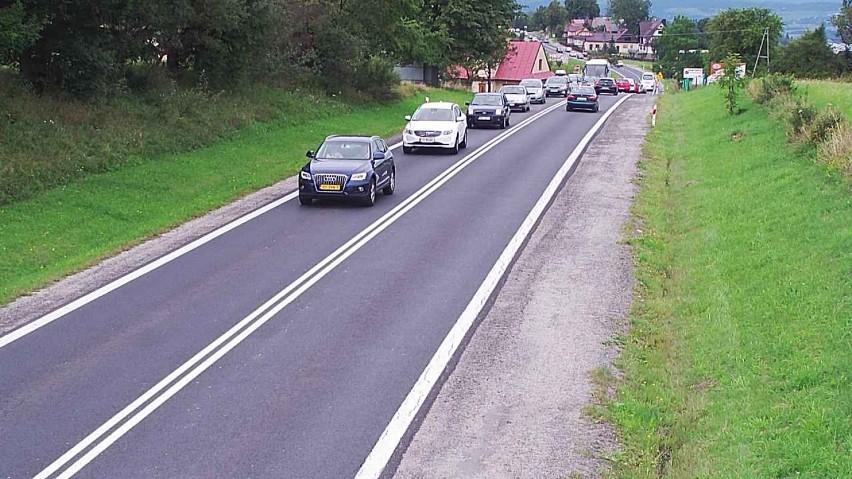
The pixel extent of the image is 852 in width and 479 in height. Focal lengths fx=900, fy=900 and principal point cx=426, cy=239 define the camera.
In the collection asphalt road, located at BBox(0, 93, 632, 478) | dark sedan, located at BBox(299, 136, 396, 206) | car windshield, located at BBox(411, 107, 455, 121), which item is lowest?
asphalt road, located at BBox(0, 93, 632, 478)

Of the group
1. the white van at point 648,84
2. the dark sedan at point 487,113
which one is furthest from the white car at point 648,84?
the dark sedan at point 487,113

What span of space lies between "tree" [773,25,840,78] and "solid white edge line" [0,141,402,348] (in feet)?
228

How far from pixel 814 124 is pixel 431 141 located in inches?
454

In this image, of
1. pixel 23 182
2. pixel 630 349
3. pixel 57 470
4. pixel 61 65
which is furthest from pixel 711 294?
pixel 61 65

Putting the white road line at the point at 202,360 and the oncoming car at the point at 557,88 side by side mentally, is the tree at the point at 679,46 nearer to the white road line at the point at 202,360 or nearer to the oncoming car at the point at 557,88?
the oncoming car at the point at 557,88

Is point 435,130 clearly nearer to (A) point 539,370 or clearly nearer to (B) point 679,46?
(A) point 539,370

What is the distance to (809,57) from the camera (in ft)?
262

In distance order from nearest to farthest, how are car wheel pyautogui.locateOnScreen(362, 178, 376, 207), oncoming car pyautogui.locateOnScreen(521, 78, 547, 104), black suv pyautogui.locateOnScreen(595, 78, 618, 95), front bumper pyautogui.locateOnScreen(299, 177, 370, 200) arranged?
1. front bumper pyautogui.locateOnScreen(299, 177, 370, 200)
2. car wheel pyautogui.locateOnScreen(362, 178, 376, 207)
3. oncoming car pyautogui.locateOnScreen(521, 78, 547, 104)
4. black suv pyautogui.locateOnScreen(595, 78, 618, 95)

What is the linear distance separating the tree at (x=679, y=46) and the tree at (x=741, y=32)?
10304 mm

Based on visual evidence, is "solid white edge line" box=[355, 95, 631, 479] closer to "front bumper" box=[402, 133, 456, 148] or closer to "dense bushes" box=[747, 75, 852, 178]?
"dense bushes" box=[747, 75, 852, 178]

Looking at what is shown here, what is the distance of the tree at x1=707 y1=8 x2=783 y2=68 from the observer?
108 metres

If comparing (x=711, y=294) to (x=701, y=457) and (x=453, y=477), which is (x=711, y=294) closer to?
(x=701, y=457)

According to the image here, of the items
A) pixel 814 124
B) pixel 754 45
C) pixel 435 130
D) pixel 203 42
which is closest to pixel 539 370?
pixel 814 124

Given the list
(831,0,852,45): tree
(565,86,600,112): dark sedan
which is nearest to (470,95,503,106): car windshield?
(565,86,600,112): dark sedan
